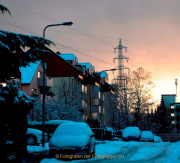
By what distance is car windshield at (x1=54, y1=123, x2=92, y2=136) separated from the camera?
1813 centimetres

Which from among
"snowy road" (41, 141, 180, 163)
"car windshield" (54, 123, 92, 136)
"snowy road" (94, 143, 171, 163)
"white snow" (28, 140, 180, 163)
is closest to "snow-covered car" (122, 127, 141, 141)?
"white snow" (28, 140, 180, 163)

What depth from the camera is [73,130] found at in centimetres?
1831

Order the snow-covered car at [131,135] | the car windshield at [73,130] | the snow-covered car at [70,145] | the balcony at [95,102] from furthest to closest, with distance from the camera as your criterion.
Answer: the balcony at [95,102] → the snow-covered car at [131,135] → the car windshield at [73,130] → the snow-covered car at [70,145]

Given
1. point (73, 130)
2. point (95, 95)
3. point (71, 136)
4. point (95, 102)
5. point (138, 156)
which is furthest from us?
point (95, 102)

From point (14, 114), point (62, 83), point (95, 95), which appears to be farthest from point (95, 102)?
point (14, 114)

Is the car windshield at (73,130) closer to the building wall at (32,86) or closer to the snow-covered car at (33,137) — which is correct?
the snow-covered car at (33,137)

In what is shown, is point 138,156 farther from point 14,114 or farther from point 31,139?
point 31,139

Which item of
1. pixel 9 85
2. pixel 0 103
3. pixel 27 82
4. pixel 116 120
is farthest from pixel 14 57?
pixel 116 120

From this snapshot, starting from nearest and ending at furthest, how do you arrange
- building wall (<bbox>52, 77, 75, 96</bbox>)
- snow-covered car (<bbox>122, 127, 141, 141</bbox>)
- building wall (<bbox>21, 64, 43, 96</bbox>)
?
snow-covered car (<bbox>122, 127, 141, 141</bbox>), building wall (<bbox>21, 64, 43, 96</bbox>), building wall (<bbox>52, 77, 75, 96</bbox>)

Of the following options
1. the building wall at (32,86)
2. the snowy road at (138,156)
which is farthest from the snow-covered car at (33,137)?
the building wall at (32,86)

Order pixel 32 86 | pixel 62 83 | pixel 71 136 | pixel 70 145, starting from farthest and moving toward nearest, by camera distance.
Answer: pixel 62 83, pixel 32 86, pixel 71 136, pixel 70 145

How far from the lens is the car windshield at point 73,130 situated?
18133 millimetres

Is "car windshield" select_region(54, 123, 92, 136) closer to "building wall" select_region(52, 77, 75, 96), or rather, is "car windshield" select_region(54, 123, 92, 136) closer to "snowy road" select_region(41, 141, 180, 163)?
"snowy road" select_region(41, 141, 180, 163)

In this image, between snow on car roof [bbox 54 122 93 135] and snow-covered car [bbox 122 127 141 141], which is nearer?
snow on car roof [bbox 54 122 93 135]
